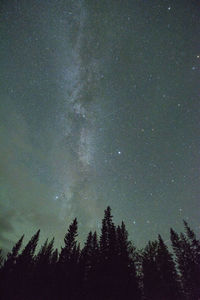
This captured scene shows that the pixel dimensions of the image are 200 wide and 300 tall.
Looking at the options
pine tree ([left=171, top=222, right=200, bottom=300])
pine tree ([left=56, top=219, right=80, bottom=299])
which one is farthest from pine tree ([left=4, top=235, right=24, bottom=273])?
pine tree ([left=171, top=222, right=200, bottom=300])

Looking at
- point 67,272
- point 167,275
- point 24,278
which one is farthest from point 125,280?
point 24,278

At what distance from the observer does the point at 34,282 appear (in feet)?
103

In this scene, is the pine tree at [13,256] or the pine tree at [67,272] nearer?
the pine tree at [67,272]

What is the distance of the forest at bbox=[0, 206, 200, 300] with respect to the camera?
897 inches

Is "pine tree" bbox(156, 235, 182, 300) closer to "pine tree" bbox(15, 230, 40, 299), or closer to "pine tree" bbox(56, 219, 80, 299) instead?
"pine tree" bbox(56, 219, 80, 299)

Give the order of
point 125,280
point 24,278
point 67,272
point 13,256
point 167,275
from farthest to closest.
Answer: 1. point 13,256
2. point 24,278
3. point 67,272
4. point 167,275
5. point 125,280

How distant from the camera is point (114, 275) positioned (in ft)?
76.0

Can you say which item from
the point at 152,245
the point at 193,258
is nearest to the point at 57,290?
the point at 152,245

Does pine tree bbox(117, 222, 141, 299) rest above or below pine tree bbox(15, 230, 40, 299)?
below

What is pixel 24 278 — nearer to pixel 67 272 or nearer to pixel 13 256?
pixel 67 272

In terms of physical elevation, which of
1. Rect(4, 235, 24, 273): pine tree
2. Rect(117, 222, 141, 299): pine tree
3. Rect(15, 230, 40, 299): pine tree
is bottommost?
Rect(117, 222, 141, 299): pine tree

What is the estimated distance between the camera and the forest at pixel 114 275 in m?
22.8

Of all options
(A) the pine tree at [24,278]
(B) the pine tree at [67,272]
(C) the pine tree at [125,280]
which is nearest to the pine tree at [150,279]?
(C) the pine tree at [125,280]

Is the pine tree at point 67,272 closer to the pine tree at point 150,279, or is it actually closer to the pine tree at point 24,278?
the pine tree at point 24,278
